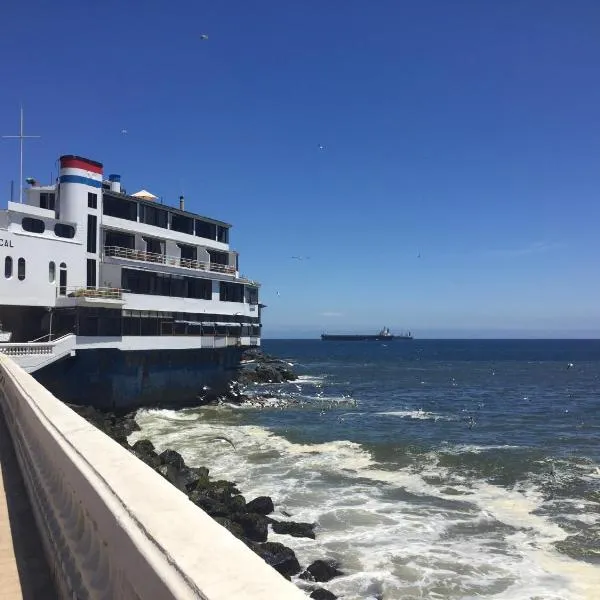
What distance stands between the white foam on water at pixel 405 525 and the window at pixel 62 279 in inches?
322

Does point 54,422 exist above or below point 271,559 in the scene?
above

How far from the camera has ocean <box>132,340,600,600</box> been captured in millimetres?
14391

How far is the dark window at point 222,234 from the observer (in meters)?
41.3

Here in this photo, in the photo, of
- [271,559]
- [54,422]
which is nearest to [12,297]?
[271,559]

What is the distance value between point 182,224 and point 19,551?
33.9 m

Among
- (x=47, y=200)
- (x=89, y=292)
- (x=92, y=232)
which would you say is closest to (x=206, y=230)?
(x=92, y=232)

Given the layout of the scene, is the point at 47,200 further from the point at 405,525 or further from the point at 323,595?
→ the point at 323,595

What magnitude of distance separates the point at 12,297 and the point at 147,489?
89.8 feet

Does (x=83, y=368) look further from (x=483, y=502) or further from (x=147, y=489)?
(x=147, y=489)

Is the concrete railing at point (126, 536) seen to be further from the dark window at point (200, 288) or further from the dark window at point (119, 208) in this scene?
the dark window at point (200, 288)

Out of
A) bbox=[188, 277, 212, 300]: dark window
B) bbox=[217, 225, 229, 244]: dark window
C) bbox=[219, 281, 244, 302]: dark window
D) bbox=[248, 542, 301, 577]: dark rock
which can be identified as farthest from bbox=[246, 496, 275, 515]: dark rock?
bbox=[217, 225, 229, 244]: dark window

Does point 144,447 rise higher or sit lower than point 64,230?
lower

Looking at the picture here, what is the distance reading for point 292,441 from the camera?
1248 inches

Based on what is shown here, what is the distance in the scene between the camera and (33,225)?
96.4ft
